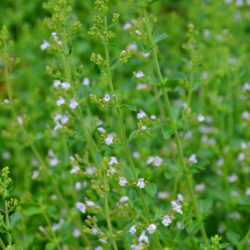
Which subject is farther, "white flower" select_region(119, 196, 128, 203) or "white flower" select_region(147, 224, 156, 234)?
"white flower" select_region(119, 196, 128, 203)

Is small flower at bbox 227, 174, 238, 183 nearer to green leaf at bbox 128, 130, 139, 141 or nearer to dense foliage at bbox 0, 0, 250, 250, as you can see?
dense foliage at bbox 0, 0, 250, 250

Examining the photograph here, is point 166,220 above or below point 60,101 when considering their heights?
below

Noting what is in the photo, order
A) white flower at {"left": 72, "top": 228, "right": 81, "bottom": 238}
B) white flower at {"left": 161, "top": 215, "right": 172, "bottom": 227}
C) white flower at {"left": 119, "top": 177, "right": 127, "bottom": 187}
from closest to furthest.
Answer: white flower at {"left": 119, "top": 177, "right": 127, "bottom": 187}, white flower at {"left": 161, "top": 215, "right": 172, "bottom": 227}, white flower at {"left": 72, "top": 228, "right": 81, "bottom": 238}

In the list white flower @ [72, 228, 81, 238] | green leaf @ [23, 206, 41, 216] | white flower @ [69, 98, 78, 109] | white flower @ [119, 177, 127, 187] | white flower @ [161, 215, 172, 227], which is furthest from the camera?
white flower @ [72, 228, 81, 238]

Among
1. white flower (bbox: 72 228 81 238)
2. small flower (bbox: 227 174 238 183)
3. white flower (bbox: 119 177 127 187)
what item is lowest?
white flower (bbox: 119 177 127 187)

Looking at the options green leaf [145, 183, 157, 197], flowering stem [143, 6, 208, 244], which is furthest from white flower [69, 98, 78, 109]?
green leaf [145, 183, 157, 197]

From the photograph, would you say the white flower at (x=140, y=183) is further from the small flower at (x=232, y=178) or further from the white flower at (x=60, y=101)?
the small flower at (x=232, y=178)

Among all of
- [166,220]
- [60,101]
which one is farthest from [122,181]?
[60,101]

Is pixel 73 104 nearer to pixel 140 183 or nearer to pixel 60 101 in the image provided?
pixel 60 101
